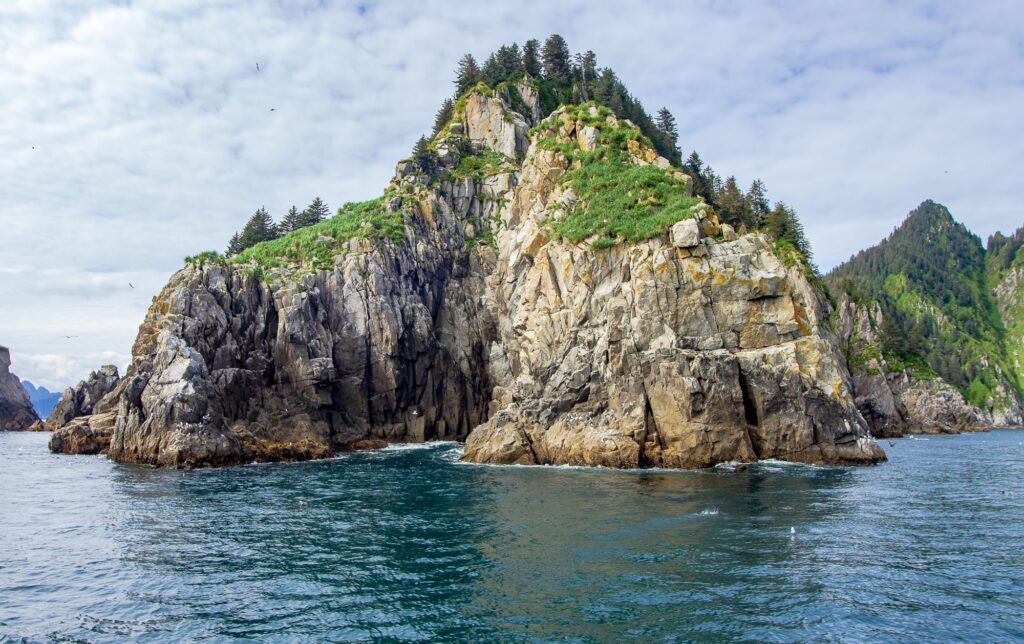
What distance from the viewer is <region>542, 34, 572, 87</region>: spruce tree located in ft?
346

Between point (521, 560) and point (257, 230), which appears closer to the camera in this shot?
point (521, 560)

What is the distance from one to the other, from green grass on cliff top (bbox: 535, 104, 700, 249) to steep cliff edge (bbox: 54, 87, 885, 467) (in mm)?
252

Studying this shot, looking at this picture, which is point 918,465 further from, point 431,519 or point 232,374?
point 232,374

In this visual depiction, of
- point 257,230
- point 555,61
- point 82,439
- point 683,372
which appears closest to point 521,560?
point 683,372

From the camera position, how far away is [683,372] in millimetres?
47688

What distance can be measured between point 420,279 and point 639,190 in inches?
1193

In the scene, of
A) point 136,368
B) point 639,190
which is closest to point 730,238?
point 639,190

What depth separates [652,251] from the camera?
2135 inches

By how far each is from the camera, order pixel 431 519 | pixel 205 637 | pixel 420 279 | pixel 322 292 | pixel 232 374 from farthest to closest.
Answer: pixel 420 279 < pixel 322 292 < pixel 232 374 < pixel 431 519 < pixel 205 637

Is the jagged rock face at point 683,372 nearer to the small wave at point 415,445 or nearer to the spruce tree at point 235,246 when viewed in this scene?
the small wave at point 415,445

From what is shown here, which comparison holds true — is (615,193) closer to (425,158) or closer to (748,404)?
(748,404)

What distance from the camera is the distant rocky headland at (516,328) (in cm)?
4838

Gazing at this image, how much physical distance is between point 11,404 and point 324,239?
8579 centimetres

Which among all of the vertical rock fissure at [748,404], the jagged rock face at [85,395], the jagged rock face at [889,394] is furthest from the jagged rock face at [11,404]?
the jagged rock face at [889,394]
